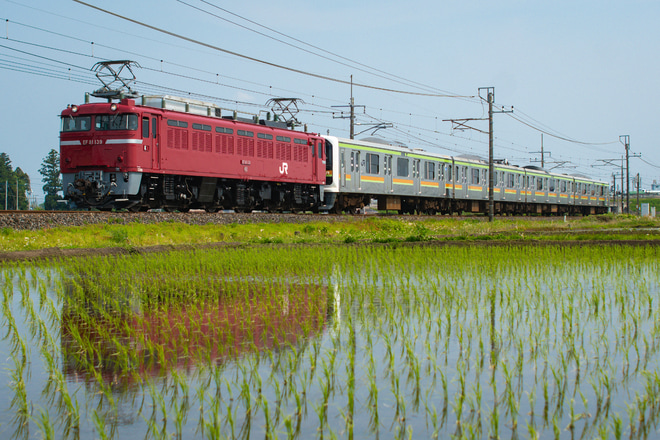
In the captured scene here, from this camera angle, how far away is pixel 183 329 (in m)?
6.96

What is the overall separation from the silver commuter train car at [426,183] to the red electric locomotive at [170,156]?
4.63m

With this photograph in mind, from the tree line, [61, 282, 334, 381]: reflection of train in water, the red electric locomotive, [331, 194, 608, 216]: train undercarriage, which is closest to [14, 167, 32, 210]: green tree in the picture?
the tree line

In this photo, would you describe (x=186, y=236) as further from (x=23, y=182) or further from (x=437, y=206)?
(x=23, y=182)

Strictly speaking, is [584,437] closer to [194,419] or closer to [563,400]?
[563,400]

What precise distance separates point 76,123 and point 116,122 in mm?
1636

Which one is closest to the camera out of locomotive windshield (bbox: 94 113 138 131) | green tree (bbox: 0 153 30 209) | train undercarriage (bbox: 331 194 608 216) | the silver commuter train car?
locomotive windshield (bbox: 94 113 138 131)

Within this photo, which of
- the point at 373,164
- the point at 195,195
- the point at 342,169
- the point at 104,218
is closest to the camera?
the point at 104,218

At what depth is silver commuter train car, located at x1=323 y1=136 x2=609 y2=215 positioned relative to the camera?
34688mm

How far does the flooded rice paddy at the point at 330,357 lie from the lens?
14.0ft

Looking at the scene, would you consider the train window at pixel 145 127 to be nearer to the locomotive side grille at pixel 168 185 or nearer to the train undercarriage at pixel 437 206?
the locomotive side grille at pixel 168 185

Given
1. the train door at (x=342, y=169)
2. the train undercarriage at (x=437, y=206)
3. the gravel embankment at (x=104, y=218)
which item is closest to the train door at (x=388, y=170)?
the train undercarriage at (x=437, y=206)

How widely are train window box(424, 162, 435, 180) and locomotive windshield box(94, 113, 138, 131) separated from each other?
22.0 m

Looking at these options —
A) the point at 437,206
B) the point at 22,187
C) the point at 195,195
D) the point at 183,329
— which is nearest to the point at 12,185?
the point at 22,187

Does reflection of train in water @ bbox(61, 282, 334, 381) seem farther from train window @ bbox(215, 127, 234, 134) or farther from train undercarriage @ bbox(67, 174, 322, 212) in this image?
train window @ bbox(215, 127, 234, 134)
